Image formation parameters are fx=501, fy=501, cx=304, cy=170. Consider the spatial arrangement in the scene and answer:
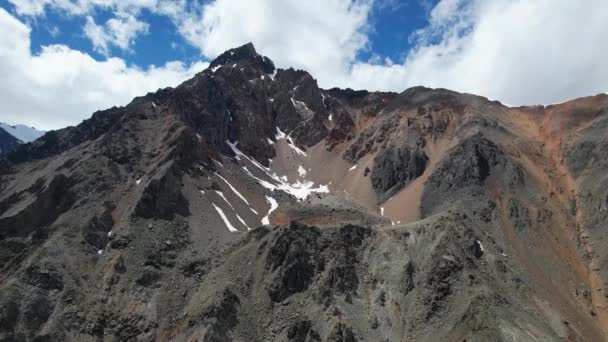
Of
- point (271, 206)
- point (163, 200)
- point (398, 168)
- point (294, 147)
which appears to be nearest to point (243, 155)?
point (294, 147)

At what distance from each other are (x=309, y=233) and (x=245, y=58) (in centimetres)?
11148

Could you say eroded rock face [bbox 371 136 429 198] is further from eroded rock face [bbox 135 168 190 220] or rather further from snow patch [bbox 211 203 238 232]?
eroded rock face [bbox 135 168 190 220]

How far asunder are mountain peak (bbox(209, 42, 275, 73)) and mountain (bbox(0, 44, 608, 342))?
48681 mm

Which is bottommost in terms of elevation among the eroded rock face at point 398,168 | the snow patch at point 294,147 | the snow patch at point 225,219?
the snow patch at point 225,219

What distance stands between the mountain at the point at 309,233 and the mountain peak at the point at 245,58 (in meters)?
48.7

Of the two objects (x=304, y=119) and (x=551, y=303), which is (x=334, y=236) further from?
(x=304, y=119)

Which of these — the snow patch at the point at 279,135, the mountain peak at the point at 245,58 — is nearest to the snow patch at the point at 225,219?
the snow patch at the point at 279,135

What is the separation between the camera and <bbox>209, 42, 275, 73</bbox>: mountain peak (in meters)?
182

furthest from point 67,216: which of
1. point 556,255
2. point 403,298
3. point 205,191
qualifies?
point 556,255

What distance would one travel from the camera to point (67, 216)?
296 feet

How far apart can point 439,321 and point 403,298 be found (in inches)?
261

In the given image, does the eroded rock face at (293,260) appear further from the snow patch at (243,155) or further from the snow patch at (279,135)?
the snow patch at (279,135)

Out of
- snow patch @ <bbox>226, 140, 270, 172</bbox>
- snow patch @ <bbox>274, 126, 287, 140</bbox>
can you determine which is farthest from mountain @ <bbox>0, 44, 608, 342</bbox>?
snow patch @ <bbox>274, 126, 287, 140</bbox>

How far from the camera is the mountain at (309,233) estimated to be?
237 ft
